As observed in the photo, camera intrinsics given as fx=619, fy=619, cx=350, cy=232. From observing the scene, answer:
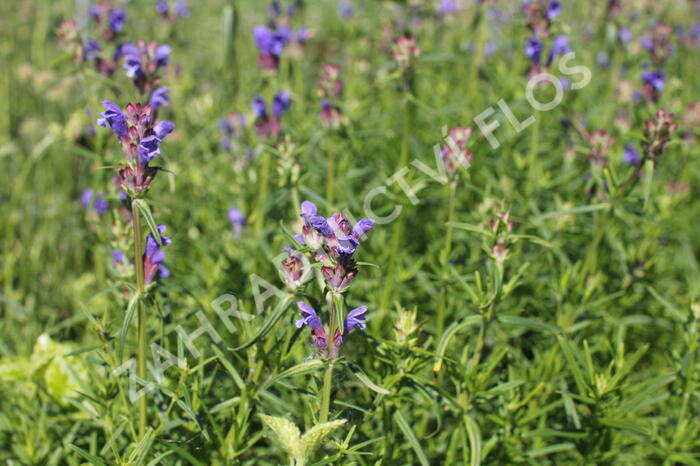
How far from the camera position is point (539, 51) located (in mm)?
3514

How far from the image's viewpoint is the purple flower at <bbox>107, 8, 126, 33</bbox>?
137 inches

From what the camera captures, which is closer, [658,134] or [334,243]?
[334,243]

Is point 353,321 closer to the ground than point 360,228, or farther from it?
closer to the ground

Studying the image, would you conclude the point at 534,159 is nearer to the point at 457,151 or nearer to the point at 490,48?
the point at 457,151

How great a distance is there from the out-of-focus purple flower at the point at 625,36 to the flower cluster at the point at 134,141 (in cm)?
435

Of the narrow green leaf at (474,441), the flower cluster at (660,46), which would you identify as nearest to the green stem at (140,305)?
the narrow green leaf at (474,441)

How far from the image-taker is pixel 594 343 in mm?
3436

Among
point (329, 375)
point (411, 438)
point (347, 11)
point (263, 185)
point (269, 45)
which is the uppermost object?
point (347, 11)

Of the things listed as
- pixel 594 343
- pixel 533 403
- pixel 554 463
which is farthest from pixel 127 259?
pixel 594 343

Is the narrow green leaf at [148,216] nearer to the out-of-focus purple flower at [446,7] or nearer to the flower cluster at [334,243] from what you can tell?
the flower cluster at [334,243]

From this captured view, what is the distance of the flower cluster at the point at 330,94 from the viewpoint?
10.7ft

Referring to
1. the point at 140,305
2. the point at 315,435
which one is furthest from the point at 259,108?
the point at 315,435

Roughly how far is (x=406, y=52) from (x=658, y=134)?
1.19 meters

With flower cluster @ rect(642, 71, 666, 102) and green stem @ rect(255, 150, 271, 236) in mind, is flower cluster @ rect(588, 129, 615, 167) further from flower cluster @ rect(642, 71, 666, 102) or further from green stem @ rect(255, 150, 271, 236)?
green stem @ rect(255, 150, 271, 236)
